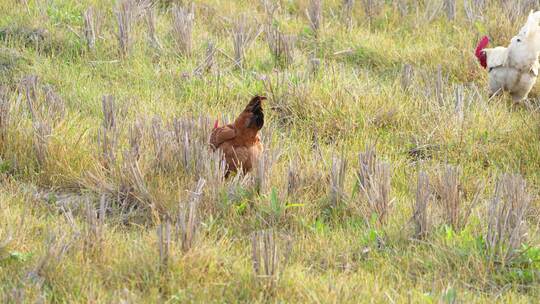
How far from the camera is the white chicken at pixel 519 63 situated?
6391mm

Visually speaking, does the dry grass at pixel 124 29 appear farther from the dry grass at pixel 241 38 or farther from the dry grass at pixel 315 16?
the dry grass at pixel 315 16

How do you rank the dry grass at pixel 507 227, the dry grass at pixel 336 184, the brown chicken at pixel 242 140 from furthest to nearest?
1. the brown chicken at pixel 242 140
2. the dry grass at pixel 336 184
3. the dry grass at pixel 507 227

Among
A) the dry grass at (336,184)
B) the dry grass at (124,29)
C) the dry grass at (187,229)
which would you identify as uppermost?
the dry grass at (124,29)

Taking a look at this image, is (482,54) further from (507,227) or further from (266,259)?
(266,259)

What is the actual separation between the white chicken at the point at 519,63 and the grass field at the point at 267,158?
0.53 ft

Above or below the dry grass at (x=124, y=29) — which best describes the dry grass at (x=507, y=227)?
below

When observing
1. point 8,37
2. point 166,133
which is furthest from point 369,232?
point 8,37

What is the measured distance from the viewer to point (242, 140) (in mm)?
4992

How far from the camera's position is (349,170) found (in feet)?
17.3

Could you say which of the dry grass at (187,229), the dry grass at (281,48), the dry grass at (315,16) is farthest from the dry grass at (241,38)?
the dry grass at (187,229)

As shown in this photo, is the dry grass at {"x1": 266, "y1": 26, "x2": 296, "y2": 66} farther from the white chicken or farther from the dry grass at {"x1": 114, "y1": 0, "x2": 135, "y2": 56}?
the white chicken

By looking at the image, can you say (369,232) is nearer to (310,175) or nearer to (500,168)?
(310,175)

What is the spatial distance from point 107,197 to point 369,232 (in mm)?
1442

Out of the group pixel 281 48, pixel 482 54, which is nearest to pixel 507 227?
pixel 482 54
